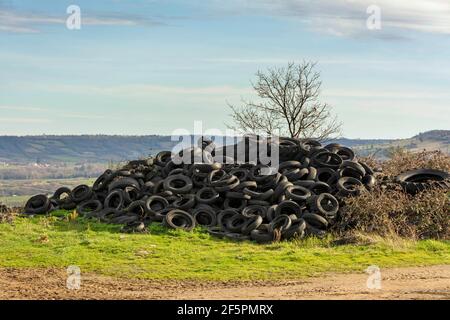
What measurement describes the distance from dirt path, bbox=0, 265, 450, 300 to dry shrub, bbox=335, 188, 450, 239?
4260 millimetres

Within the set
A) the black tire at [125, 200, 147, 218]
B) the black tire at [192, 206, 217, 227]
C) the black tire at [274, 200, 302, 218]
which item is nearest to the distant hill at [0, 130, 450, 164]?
the black tire at [125, 200, 147, 218]

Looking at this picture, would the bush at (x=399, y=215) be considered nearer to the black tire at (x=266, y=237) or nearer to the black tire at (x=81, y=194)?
the black tire at (x=266, y=237)

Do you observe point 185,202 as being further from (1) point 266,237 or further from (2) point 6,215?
(2) point 6,215

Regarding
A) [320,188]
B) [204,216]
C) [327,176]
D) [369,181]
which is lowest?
[204,216]

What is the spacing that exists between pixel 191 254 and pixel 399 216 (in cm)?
656

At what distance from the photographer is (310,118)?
136 ft

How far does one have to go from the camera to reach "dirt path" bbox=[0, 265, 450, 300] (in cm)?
1345

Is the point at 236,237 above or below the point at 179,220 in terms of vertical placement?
below

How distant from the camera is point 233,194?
22.5m

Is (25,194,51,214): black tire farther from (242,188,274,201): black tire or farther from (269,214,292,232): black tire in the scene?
(269,214,292,232): black tire

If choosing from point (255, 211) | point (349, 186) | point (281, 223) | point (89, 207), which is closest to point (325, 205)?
point (349, 186)

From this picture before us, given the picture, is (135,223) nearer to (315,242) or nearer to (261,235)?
(261,235)
